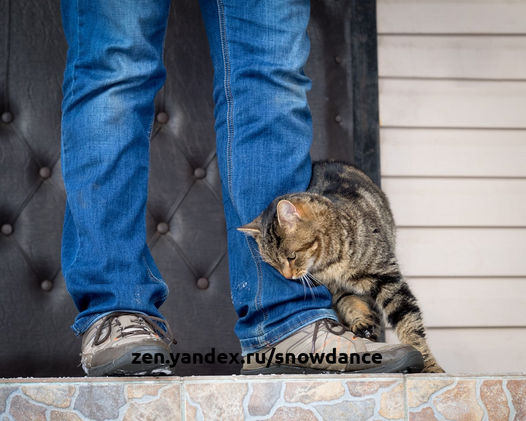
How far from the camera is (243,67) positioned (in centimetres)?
111

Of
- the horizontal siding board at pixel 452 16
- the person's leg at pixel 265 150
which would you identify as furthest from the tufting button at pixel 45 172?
the horizontal siding board at pixel 452 16

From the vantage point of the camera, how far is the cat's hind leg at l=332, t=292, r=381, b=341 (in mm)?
1238

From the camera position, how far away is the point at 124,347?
901 mm

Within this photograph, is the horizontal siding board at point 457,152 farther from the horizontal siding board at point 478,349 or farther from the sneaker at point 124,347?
the sneaker at point 124,347

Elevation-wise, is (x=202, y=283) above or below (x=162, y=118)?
below

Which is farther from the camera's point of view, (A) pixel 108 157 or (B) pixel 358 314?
(B) pixel 358 314

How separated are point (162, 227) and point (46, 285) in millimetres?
354

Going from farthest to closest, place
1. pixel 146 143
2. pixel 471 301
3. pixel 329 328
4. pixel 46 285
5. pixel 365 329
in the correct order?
pixel 471 301 < pixel 46 285 < pixel 365 329 < pixel 146 143 < pixel 329 328

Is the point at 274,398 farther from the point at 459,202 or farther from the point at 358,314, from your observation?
the point at 459,202

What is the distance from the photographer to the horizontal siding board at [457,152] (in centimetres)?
168

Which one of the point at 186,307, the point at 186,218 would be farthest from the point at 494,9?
the point at 186,307

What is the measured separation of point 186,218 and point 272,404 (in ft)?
2.66

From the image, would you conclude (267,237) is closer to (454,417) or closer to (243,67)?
(243,67)

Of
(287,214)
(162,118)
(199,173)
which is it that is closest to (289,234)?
(287,214)
